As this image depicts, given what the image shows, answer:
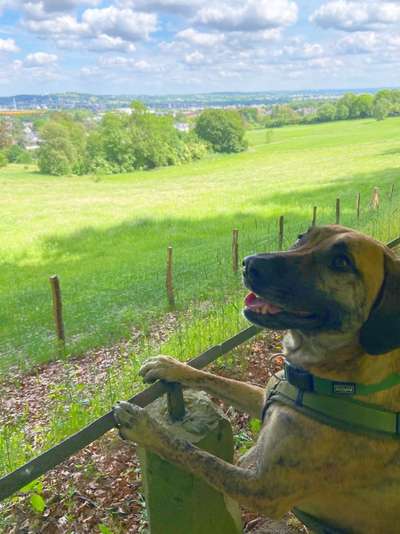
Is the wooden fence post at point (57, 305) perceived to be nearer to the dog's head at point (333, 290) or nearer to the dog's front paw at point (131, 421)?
the dog's front paw at point (131, 421)

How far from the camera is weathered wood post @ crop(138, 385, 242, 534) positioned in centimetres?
228

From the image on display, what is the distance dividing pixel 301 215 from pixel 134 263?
9086 millimetres

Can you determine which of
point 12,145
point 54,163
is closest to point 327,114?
point 12,145

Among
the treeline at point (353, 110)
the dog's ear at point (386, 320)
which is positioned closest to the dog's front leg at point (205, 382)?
the dog's ear at point (386, 320)

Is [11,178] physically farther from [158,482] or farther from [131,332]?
[158,482]

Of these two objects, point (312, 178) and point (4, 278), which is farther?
point (312, 178)

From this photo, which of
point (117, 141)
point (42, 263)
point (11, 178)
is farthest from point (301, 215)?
point (117, 141)

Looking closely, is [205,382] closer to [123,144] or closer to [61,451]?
[61,451]

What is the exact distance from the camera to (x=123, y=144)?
76312mm

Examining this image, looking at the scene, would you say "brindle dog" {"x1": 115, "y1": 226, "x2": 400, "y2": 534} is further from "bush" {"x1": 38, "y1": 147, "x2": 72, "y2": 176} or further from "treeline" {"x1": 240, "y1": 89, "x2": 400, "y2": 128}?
"treeline" {"x1": 240, "y1": 89, "x2": 400, "y2": 128}

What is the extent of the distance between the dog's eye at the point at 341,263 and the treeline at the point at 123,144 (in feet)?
227

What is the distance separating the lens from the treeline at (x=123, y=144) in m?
72.2

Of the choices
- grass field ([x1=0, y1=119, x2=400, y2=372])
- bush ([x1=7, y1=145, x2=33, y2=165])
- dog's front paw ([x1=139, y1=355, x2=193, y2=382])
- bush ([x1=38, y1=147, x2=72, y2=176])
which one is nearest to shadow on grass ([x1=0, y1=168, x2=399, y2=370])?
grass field ([x1=0, y1=119, x2=400, y2=372])

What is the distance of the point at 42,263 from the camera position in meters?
20.8
